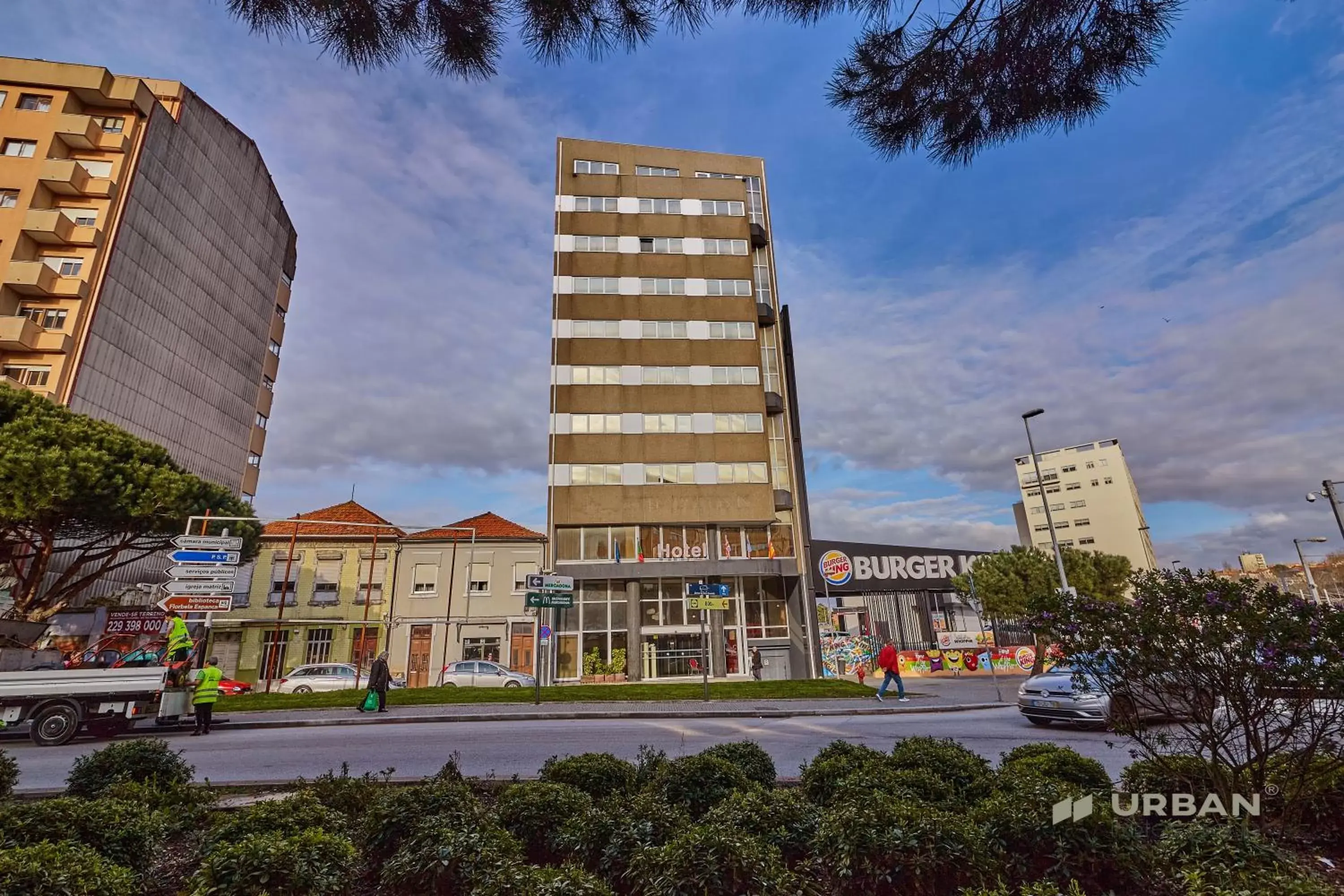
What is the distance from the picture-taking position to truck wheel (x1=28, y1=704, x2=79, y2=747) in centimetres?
1195

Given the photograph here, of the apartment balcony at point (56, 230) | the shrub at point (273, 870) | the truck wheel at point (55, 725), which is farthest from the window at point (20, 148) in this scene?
the shrub at point (273, 870)

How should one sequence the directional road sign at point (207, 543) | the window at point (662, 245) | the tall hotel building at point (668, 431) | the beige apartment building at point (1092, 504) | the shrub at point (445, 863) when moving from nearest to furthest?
the shrub at point (445, 863), the directional road sign at point (207, 543), the tall hotel building at point (668, 431), the window at point (662, 245), the beige apartment building at point (1092, 504)

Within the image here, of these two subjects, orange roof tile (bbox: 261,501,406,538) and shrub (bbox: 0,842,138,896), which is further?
orange roof tile (bbox: 261,501,406,538)

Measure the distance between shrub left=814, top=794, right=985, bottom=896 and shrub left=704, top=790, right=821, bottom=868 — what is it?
32 centimetres

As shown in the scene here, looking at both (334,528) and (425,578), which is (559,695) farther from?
(334,528)

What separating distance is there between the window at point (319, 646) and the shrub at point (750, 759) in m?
37.2

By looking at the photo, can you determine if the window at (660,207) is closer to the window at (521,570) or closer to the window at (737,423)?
the window at (737,423)

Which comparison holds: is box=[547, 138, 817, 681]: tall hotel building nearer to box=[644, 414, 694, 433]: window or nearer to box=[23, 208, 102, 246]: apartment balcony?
box=[644, 414, 694, 433]: window

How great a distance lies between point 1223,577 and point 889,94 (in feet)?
16.6

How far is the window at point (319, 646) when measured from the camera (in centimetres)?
3612

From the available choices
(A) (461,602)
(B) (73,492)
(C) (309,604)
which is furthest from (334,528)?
(B) (73,492)

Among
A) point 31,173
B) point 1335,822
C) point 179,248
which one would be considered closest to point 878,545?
point 1335,822

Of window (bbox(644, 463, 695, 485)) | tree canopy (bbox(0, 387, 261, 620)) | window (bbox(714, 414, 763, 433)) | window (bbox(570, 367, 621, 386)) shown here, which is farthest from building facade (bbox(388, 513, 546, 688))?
window (bbox(714, 414, 763, 433))

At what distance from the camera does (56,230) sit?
31047 mm
